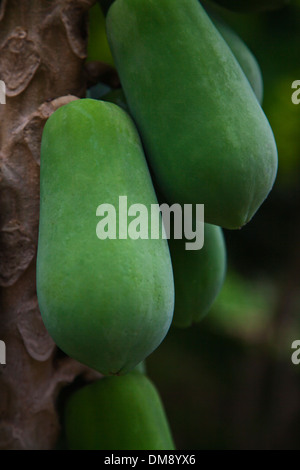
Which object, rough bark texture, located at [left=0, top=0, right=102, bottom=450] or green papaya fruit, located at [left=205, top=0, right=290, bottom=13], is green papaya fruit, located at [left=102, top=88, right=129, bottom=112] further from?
green papaya fruit, located at [left=205, top=0, right=290, bottom=13]

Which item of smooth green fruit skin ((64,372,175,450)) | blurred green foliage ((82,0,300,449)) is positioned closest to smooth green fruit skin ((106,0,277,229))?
smooth green fruit skin ((64,372,175,450))

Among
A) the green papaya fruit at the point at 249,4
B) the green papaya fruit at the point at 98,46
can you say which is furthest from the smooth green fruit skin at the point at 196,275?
the green papaya fruit at the point at 98,46

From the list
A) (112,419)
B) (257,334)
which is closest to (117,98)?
(112,419)

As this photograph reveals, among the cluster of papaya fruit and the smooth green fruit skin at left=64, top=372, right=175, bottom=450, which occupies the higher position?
the cluster of papaya fruit

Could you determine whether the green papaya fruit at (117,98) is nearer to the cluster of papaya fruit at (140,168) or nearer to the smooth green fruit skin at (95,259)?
the cluster of papaya fruit at (140,168)

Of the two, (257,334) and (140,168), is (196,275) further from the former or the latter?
(257,334)

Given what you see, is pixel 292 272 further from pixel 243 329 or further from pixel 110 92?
pixel 110 92
